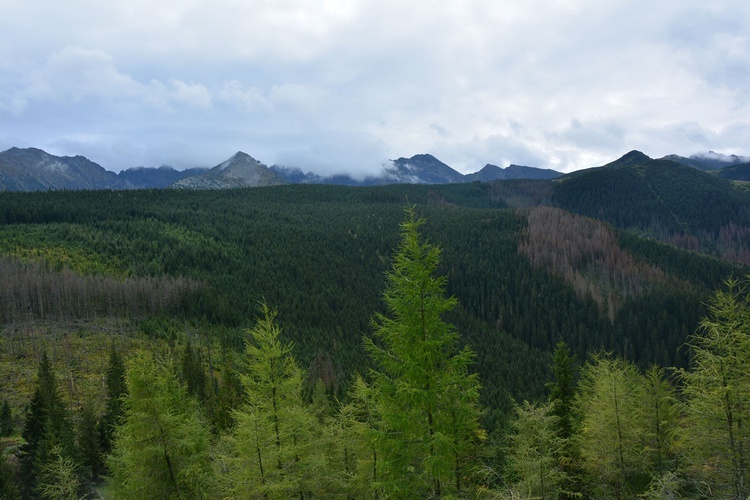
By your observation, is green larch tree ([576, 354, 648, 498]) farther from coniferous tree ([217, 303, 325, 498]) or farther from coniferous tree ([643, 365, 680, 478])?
coniferous tree ([217, 303, 325, 498])

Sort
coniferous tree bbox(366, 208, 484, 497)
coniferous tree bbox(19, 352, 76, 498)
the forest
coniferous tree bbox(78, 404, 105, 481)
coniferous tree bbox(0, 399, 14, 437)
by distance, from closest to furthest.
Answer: coniferous tree bbox(366, 208, 484, 497)
the forest
coniferous tree bbox(19, 352, 76, 498)
coniferous tree bbox(78, 404, 105, 481)
coniferous tree bbox(0, 399, 14, 437)

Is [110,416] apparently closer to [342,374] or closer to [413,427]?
[413,427]

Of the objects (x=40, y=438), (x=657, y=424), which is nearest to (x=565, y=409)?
(x=657, y=424)

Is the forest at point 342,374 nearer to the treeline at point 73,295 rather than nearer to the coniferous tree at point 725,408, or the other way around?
the coniferous tree at point 725,408

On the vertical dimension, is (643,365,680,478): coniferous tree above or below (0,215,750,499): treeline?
below

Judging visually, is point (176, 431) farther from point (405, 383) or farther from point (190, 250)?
point (190, 250)

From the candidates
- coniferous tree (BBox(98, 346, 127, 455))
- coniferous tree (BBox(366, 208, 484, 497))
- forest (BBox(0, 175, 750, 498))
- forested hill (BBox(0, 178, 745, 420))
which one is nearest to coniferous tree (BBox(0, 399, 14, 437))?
forest (BBox(0, 175, 750, 498))

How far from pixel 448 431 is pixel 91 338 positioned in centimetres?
9413

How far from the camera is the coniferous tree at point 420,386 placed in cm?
1276

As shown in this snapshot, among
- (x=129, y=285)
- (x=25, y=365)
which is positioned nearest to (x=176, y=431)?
(x=25, y=365)

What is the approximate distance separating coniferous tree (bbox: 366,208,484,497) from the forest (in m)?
0.07

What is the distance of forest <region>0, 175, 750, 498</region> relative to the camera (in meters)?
13.4

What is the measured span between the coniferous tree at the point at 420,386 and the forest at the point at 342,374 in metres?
0.07

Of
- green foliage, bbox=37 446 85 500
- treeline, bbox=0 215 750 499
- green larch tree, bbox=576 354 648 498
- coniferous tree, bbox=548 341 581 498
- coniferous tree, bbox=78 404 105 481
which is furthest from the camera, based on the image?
coniferous tree, bbox=78 404 105 481
